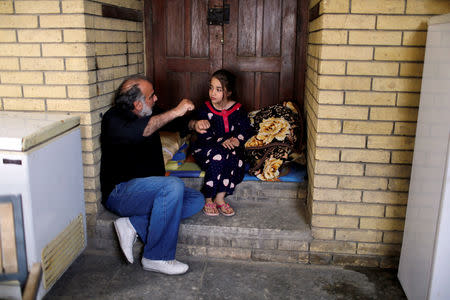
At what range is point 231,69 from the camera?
3.91 m

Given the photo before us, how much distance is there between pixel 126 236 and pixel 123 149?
0.59 meters

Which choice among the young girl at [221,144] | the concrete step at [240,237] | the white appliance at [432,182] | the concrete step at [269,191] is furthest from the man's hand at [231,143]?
the white appliance at [432,182]

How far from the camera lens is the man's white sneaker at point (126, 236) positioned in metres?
2.84

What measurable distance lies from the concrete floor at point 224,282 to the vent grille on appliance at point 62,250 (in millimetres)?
136

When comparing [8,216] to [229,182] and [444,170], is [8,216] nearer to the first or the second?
[229,182]

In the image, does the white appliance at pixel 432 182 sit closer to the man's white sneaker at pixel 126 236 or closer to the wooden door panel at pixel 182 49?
the man's white sneaker at pixel 126 236

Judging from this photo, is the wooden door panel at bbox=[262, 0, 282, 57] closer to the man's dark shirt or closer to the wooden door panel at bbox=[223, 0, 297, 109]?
the wooden door panel at bbox=[223, 0, 297, 109]

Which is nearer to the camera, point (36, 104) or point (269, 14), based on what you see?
point (36, 104)

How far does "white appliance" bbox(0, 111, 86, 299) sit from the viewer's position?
85.6 inches

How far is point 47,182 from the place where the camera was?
2.38 metres

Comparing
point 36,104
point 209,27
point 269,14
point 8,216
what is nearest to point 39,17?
point 36,104

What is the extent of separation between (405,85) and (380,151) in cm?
44

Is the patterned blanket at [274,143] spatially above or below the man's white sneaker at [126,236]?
above

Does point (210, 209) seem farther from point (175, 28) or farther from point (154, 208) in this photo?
point (175, 28)
